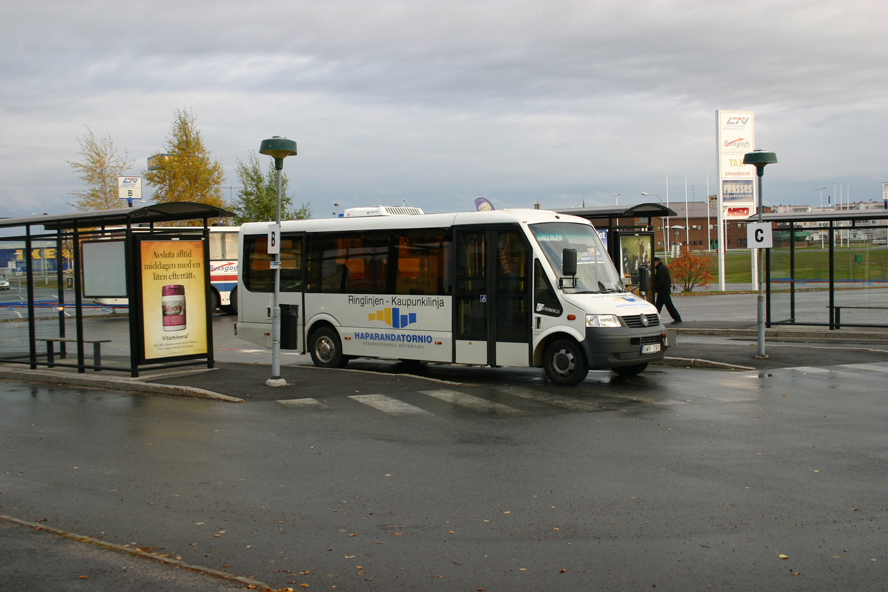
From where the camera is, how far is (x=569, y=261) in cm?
1178

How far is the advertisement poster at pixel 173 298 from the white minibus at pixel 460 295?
1.68m

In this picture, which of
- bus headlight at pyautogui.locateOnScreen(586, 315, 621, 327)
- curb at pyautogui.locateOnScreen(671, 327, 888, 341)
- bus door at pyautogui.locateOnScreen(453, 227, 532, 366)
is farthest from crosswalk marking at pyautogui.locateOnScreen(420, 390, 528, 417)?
curb at pyautogui.locateOnScreen(671, 327, 888, 341)

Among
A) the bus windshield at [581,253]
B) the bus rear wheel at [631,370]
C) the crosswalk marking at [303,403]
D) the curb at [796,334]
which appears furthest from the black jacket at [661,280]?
the crosswalk marking at [303,403]

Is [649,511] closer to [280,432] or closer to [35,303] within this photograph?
[280,432]

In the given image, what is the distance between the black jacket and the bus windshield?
927cm

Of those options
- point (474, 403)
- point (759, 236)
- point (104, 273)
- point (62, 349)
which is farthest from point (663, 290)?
point (62, 349)

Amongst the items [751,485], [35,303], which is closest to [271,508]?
[751,485]

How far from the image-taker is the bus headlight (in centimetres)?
1182

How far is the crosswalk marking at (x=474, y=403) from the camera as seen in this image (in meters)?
Answer: 10.1

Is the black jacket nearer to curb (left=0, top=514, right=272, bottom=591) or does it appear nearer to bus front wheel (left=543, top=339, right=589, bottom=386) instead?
bus front wheel (left=543, top=339, right=589, bottom=386)

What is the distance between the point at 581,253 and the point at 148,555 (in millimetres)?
9024

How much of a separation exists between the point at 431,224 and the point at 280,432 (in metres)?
5.61

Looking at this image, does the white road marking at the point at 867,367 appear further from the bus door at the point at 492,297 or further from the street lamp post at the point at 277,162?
the street lamp post at the point at 277,162

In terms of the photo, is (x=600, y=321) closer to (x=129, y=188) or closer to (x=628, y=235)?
(x=628, y=235)
